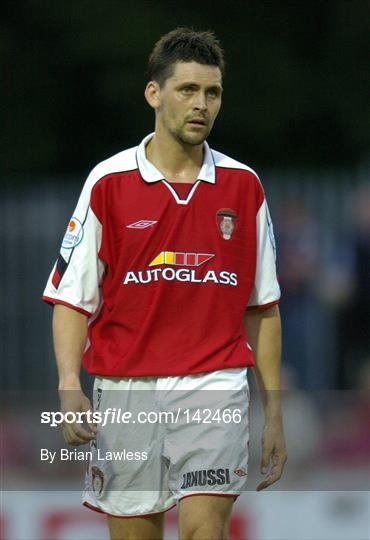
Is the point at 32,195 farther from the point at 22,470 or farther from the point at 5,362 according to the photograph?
the point at 22,470

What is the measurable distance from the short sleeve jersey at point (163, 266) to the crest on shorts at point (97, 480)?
1.11 feet

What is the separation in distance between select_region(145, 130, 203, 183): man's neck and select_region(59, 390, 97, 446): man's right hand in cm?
81

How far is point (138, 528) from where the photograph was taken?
479 centimetres

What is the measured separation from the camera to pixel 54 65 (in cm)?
888

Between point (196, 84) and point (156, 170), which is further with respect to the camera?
point (156, 170)

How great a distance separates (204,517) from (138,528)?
1.15ft

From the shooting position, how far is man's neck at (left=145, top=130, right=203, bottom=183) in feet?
15.9

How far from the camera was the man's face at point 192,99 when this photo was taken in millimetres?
4719

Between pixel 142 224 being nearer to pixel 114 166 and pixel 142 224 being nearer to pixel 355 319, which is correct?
pixel 114 166

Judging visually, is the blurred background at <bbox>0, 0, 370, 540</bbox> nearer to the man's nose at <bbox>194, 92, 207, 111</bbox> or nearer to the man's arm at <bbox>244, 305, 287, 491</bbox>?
the man's arm at <bbox>244, 305, 287, 491</bbox>

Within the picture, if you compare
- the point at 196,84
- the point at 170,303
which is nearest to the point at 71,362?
the point at 170,303

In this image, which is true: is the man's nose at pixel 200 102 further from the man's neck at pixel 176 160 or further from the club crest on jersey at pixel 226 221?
the club crest on jersey at pixel 226 221

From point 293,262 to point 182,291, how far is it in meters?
3.17

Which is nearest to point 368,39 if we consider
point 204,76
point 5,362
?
point 5,362
